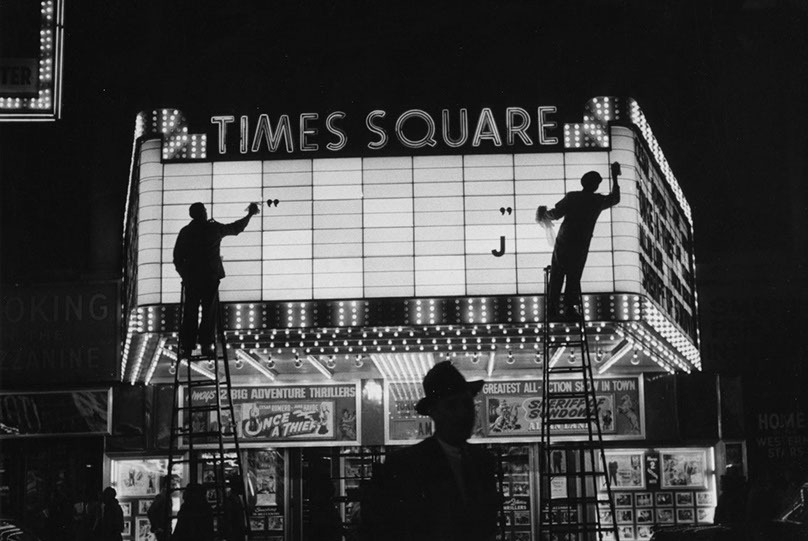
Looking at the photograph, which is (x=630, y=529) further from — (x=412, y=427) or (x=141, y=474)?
(x=141, y=474)

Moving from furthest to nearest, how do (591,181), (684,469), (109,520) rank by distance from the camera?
(684,469)
(109,520)
(591,181)

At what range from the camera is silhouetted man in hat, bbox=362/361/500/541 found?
526 centimetres

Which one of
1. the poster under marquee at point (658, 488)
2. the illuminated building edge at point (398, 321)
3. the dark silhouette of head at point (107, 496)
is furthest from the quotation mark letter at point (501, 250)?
the dark silhouette of head at point (107, 496)

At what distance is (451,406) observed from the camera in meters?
5.48

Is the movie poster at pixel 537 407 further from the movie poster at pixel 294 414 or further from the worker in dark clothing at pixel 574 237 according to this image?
the worker in dark clothing at pixel 574 237

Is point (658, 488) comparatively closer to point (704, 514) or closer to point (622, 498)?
point (622, 498)

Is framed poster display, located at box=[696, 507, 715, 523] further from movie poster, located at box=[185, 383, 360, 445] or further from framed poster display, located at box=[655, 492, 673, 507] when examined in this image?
movie poster, located at box=[185, 383, 360, 445]

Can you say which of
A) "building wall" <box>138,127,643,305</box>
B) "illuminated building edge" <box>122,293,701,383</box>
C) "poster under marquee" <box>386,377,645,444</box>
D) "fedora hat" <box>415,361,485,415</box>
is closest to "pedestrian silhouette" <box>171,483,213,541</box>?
"illuminated building edge" <box>122,293,701,383</box>

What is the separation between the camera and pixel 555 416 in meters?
20.9

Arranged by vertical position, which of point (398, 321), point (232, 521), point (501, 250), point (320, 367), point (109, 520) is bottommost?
point (109, 520)

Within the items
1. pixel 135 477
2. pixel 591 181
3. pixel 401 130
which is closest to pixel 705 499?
pixel 401 130

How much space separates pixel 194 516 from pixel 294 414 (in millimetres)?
8849

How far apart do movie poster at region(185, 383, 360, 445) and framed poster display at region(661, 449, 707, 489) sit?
6337 millimetres

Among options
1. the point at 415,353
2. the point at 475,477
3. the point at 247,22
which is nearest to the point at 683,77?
the point at 247,22
